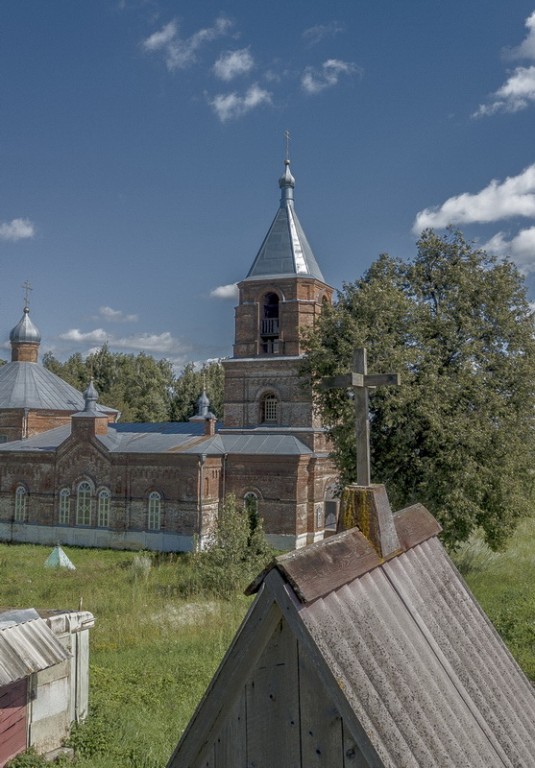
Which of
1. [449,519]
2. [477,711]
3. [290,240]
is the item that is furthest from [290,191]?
[477,711]

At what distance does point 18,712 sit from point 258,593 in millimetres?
6051

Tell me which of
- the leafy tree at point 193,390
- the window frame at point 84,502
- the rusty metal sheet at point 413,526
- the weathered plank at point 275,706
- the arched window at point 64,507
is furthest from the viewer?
the leafy tree at point 193,390

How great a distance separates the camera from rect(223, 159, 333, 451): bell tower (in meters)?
24.8

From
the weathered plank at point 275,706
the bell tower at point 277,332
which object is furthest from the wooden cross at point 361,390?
the bell tower at point 277,332

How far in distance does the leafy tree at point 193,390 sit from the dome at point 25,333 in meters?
16.5

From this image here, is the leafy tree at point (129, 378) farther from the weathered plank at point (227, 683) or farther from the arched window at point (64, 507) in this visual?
the weathered plank at point (227, 683)

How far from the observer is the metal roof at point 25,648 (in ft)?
22.2

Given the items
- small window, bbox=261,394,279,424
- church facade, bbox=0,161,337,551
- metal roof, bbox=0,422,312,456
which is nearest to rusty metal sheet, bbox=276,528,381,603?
church facade, bbox=0,161,337,551

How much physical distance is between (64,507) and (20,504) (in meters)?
2.27

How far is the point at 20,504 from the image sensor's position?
27250mm

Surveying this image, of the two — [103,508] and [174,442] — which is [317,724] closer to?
[174,442]

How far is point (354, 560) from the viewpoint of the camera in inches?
120

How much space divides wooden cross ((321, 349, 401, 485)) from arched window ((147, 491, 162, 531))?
21.3 meters

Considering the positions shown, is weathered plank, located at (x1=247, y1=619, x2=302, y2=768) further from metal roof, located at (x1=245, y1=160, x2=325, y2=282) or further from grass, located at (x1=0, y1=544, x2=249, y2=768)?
metal roof, located at (x1=245, y1=160, x2=325, y2=282)
